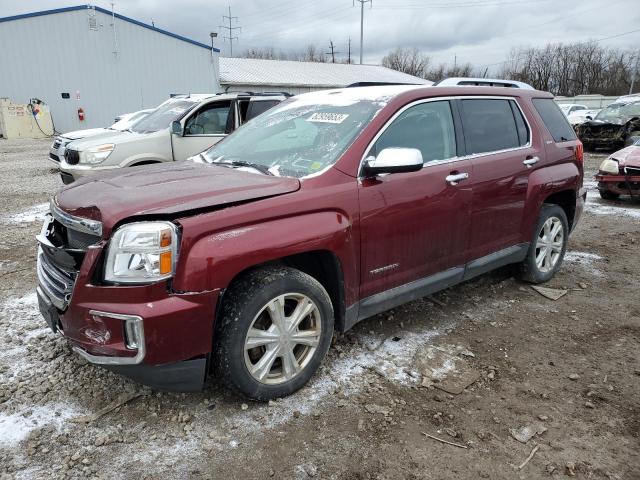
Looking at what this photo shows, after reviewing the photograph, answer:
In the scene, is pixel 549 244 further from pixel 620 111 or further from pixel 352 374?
pixel 620 111

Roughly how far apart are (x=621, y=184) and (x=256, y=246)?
829 centimetres

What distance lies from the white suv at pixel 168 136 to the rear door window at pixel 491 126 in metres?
5.06

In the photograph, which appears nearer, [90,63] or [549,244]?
[549,244]

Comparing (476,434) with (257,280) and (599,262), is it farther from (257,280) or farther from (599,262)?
(599,262)

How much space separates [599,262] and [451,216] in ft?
10.2

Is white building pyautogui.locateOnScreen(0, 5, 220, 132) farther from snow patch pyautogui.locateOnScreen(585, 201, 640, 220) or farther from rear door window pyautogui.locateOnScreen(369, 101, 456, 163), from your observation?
rear door window pyautogui.locateOnScreen(369, 101, 456, 163)

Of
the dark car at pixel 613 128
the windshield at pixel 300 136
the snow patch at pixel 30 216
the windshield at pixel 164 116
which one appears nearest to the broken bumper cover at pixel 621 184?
the windshield at pixel 300 136

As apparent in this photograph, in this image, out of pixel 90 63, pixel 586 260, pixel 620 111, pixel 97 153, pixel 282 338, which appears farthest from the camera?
pixel 90 63

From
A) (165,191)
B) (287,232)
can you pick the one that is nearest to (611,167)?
(287,232)

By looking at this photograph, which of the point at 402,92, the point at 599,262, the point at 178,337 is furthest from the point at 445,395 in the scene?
the point at 599,262

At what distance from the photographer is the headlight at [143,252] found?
2369 millimetres

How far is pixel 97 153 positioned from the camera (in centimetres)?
750

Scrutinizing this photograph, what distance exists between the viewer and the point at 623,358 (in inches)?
138

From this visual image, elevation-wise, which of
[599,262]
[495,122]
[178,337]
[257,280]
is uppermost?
[495,122]
